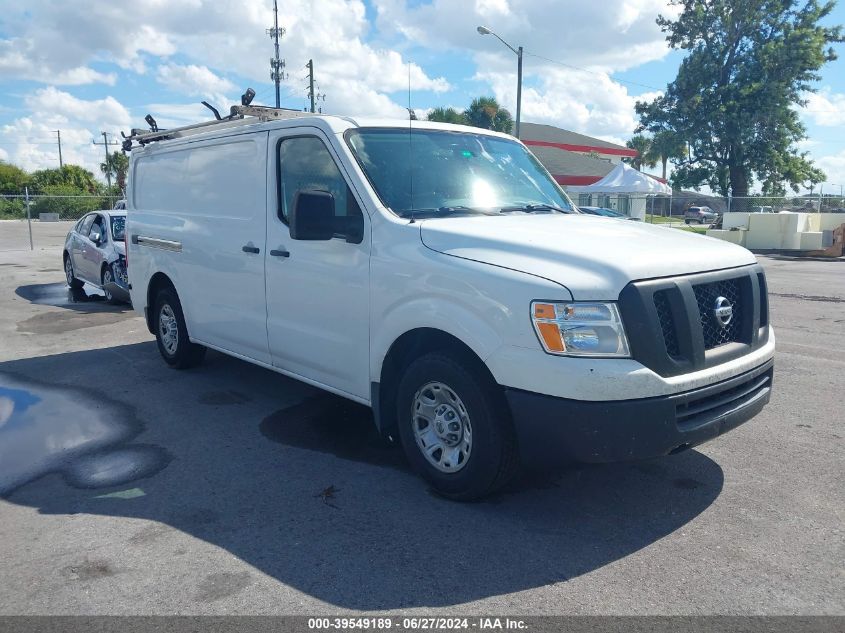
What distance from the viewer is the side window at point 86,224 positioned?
12.8 meters

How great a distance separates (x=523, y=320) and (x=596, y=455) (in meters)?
0.73

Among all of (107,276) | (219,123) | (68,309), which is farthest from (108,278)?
(219,123)

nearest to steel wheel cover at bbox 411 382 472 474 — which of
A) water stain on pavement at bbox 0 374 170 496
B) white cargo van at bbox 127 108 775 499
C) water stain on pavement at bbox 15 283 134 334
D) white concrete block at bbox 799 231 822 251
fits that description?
white cargo van at bbox 127 108 775 499

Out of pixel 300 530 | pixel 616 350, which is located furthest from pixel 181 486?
pixel 616 350

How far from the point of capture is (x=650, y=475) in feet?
14.6

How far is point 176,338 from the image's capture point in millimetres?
7133

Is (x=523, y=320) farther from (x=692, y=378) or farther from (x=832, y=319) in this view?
(x=832, y=319)

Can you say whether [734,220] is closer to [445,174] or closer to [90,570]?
[445,174]

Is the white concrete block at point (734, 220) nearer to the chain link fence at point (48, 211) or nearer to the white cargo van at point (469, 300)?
the white cargo van at point (469, 300)

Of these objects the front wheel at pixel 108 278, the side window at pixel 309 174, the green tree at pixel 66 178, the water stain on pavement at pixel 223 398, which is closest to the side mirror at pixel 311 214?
the side window at pixel 309 174

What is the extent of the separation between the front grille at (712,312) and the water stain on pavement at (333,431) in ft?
6.61

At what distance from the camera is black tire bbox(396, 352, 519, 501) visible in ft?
12.2

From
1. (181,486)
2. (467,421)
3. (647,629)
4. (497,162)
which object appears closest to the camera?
(647,629)

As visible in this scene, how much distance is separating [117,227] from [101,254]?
1.90 feet
